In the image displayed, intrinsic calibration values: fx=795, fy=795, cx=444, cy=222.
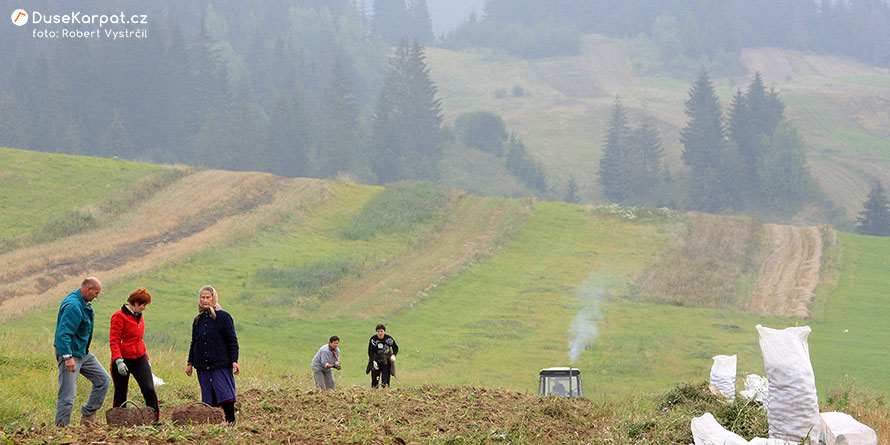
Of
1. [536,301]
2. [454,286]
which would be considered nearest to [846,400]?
[536,301]

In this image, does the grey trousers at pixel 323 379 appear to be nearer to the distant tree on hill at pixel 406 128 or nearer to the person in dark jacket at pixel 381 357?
the person in dark jacket at pixel 381 357

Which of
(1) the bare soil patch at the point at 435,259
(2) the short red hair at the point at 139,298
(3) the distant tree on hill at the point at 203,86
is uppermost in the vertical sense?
(3) the distant tree on hill at the point at 203,86

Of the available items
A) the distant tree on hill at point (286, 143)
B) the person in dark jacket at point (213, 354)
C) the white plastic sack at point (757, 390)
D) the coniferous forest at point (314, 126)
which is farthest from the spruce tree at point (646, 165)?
the person in dark jacket at point (213, 354)

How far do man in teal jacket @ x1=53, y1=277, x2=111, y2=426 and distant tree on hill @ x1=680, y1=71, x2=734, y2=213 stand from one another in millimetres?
88316

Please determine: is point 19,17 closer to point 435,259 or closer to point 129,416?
point 435,259

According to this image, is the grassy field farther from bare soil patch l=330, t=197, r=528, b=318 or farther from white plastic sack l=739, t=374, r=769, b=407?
white plastic sack l=739, t=374, r=769, b=407

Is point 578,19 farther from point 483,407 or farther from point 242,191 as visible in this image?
point 483,407

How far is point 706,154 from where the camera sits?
96.7 m

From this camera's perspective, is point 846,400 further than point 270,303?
No

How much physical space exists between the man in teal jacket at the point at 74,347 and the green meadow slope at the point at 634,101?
84841 mm

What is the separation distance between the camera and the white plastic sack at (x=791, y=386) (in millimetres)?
9102

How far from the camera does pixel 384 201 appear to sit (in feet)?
162

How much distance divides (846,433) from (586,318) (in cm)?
2279

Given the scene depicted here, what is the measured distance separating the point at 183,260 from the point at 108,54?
8762 centimetres
